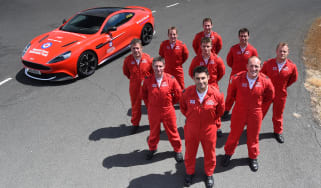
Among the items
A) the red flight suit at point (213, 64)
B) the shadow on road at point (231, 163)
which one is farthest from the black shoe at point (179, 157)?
the red flight suit at point (213, 64)

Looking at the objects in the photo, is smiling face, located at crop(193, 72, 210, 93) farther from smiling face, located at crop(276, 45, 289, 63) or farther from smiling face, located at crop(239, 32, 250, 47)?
smiling face, located at crop(239, 32, 250, 47)

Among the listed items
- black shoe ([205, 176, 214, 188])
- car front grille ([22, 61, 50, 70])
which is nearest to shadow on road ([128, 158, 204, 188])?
black shoe ([205, 176, 214, 188])

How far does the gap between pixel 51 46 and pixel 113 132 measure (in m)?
3.32

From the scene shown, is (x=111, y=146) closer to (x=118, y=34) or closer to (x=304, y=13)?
(x=118, y=34)

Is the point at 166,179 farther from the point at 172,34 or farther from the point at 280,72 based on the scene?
the point at 172,34

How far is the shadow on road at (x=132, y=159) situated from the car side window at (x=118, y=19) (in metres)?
4.32

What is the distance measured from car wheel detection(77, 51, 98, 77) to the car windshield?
0.76 metres

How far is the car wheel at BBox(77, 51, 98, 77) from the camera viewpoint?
7.35 meters

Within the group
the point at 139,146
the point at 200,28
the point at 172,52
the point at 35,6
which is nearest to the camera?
the point at 139,146

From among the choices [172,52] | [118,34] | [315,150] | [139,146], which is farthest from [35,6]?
[315,150]

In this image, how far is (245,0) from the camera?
15062 mm

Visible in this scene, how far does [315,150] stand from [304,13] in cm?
985

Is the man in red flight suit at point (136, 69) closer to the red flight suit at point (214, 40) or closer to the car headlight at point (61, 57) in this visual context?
the red flight suit at point (214, 40)

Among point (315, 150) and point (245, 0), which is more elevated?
point (245, 0)
